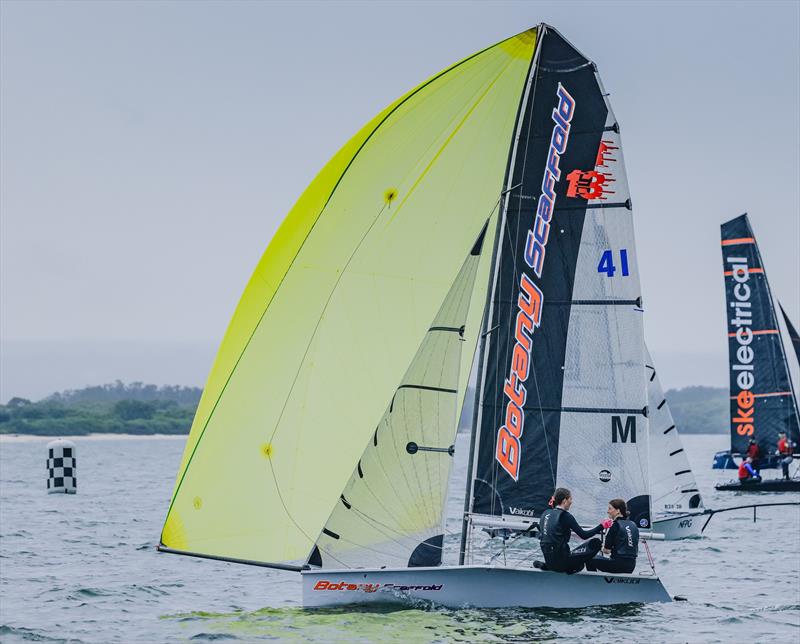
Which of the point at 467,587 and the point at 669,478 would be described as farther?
the point at 669,478

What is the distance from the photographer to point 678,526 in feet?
66.8

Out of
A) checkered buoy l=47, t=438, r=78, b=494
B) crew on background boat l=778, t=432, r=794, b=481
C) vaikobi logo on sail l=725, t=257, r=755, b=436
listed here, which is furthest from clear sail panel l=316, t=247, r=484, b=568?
vaikobi logo on sail l=725, t=257, r=755, b=436

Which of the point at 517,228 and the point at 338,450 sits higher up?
the point at 517,228

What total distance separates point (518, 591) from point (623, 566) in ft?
3.67

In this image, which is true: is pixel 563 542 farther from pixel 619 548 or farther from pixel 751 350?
pixel 751 350

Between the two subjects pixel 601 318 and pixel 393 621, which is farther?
pixel 601 318

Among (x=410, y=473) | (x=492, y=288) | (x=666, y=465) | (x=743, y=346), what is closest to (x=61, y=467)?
(x=666, y=465)

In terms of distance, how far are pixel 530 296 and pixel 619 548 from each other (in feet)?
9.02

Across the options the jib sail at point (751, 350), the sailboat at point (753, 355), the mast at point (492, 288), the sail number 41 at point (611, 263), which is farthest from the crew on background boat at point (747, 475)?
the mast at point (492, 288)

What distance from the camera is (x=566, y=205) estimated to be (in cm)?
1312

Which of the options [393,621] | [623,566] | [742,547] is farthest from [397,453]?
[742,547]

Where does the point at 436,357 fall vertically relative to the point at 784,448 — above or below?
above

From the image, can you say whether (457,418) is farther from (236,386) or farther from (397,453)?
(236,386)

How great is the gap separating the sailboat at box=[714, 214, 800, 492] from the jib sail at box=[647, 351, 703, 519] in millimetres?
11540
